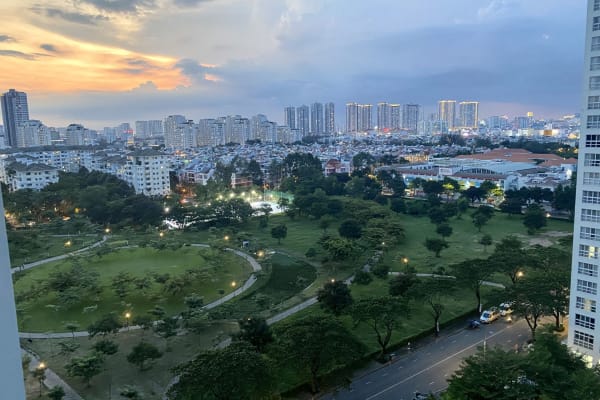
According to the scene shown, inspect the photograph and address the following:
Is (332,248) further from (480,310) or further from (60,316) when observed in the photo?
(60,316)

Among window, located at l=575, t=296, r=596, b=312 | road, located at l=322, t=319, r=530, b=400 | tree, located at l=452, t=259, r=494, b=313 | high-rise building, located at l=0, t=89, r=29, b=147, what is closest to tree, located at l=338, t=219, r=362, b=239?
tree, located at l=452, t=259, r=494, b=313

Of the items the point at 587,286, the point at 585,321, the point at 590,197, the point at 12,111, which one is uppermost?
the point at 12,111

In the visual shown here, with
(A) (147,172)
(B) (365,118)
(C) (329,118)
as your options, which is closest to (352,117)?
(B) (365,118)

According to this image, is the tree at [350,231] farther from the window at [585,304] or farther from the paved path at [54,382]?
the paved path at [54,382]

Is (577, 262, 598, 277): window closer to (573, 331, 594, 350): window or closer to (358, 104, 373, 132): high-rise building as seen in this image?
(573, 331, 594, 350): window

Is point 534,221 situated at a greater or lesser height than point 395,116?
lesser

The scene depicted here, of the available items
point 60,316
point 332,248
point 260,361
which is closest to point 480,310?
point 332,248

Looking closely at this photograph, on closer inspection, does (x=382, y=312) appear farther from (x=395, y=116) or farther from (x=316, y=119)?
(x=395, y=116)

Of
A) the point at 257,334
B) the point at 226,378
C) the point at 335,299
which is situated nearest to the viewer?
the point at 226,378
